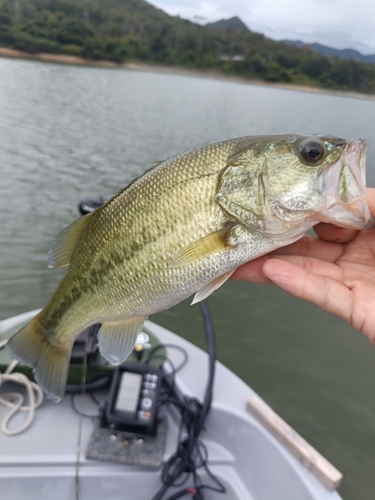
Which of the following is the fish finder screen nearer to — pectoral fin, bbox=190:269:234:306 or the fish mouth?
pectoral fin, bbox=190:269:234:306

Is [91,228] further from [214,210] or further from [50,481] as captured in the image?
[50,481]

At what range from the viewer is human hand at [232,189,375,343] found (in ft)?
6.39

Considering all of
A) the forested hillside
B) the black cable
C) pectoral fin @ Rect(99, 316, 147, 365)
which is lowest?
the black cable

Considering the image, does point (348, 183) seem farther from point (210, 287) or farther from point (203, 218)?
point (210, 287)

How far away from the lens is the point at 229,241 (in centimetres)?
177

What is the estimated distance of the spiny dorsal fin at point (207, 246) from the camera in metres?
1.75

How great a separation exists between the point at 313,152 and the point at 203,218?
0.58 meters

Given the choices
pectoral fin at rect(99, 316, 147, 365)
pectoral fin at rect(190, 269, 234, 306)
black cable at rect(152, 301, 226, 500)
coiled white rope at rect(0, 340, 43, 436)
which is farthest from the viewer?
coiled white rope at rect(0, 340, 43, 436)

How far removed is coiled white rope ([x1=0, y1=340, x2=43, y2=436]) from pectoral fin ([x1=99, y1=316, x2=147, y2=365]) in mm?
1271

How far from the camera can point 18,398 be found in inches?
117

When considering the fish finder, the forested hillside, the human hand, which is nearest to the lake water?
the fish finder

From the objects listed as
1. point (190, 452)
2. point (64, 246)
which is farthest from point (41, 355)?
point (190, 452)

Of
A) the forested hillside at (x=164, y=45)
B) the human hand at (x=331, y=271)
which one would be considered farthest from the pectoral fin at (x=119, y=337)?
the forested hillside at (x=164, y=45)

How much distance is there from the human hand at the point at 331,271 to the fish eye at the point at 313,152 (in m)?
0.54
